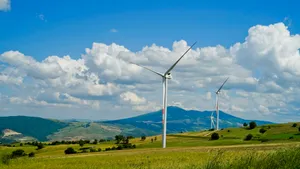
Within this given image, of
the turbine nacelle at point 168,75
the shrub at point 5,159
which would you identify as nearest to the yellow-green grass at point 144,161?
the shrub at point 5,159

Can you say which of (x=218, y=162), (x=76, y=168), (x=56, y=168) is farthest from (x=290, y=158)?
(x=56, y=168)

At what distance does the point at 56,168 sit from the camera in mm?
40969

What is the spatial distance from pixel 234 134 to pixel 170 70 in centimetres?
8374

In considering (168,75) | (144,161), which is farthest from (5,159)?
(168,75)

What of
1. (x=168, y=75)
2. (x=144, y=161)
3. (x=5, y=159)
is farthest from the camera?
(x=168, y=75)

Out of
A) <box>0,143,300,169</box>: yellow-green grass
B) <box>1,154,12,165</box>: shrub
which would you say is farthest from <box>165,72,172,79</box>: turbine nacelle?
<box>1,154,12,165</box>: shrub

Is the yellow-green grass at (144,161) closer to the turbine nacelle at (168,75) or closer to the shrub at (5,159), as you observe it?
the shrub at (5,159)

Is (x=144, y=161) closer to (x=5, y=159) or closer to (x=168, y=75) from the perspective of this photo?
(x=5, y=159)

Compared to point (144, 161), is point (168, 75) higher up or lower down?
higher up

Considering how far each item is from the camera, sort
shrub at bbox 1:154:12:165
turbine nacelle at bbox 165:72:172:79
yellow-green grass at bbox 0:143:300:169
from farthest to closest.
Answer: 1. turbine nacelle at bbox 165:72:172:79
2. shrub at bbox 1:154:12:165
3. yellow-green grass at bbox 0:143:300:169

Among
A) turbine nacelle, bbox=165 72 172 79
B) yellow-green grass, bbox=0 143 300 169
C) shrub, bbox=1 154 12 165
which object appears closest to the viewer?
yellow-green grass, bbox=0 143 300 169

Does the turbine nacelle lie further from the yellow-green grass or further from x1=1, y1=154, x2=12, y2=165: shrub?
x1=1, y1=154, x2=12, y2=165: shrub

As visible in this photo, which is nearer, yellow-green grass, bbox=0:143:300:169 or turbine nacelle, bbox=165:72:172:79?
yellow-green grass, bbox=0:143:300:169

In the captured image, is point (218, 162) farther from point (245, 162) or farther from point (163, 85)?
point (163, 85)
